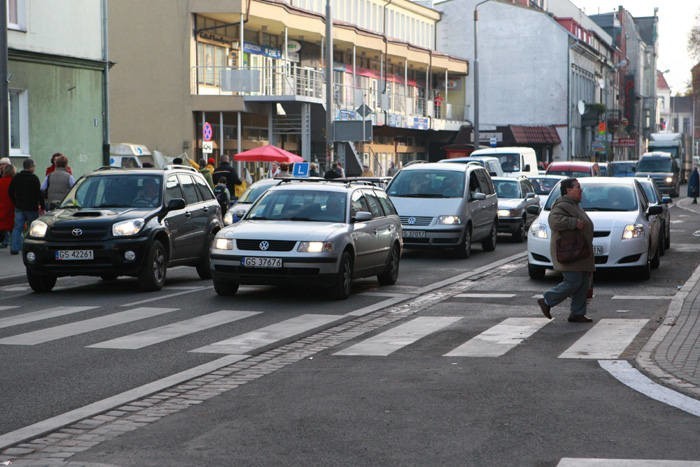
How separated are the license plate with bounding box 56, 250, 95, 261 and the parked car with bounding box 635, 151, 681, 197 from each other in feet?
166

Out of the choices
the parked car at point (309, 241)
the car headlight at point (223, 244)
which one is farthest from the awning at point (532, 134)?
the car headlight at point (223, 244)

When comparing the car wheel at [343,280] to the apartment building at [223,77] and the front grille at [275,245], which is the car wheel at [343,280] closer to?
the front grille at [275,245]

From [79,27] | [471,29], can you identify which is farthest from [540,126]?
[79,27]

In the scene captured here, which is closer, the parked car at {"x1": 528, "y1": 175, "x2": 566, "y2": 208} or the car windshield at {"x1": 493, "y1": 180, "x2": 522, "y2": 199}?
the car windshield at {"x1": 493, "y1": 180, "x2": 522, "y2": 199}

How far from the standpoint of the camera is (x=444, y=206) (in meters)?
23.2

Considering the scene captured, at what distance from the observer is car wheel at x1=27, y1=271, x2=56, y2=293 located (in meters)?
16.3

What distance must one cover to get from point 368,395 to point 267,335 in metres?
3.56

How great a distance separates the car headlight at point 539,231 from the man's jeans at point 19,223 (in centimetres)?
927

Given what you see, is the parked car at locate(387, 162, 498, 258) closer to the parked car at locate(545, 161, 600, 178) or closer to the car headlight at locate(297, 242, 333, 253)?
the car headlight at locate(297, 242, 333, 253)

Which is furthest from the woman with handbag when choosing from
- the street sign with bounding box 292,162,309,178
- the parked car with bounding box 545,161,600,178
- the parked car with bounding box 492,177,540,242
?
the parked car with bounding box 545,161,600,178

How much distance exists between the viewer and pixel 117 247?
52.4ft

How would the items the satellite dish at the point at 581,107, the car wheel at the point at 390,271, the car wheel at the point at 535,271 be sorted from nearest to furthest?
the car wheel at the point at 390,271, the car wheel at the point at 535,271, the satellite dish at the point at 581,107

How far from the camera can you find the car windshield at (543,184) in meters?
35.3

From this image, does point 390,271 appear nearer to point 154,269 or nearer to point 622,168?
point 154,269
